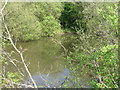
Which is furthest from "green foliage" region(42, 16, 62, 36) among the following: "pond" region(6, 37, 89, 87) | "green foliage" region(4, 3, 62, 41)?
"pond" region(6, 37, 89, 87)

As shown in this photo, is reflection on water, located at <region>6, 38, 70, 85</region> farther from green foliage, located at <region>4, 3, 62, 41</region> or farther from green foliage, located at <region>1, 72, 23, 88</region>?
green foliage, located at <region>1, 72, 23, 88</region>

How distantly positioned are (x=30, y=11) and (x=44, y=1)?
2.55 metres

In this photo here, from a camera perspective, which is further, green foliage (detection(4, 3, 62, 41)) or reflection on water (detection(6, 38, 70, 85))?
green foliage (detection(4, 3, 62, 41))

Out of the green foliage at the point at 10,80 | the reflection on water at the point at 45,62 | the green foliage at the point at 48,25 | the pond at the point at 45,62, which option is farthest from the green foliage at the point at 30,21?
the green foliage at the point at 10,80

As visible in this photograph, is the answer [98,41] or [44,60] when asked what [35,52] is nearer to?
[44,60]

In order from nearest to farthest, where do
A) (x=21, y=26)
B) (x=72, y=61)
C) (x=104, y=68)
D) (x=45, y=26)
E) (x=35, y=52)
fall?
1. (x=104, y=68)
2. (x=72, y=61)
3. (x=35, y=52)
4. (x=21, y=26)
5. (x=45, y=26)

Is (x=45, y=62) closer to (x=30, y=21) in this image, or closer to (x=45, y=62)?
(x=45, y=62)

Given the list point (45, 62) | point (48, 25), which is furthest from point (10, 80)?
point (48, 25)

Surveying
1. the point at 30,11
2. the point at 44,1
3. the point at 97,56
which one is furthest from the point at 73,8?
the point at 97,56

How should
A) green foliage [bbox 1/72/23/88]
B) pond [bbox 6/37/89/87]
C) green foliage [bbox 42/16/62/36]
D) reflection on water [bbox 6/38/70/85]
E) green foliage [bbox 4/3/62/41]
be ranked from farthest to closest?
green foliage [bbox 42/16/62/36] < green foliage [bbox 4/3/62/41] < reflection on water [bbox 6/38/70/85] < pond [bbox 6/37/89/87] < green foliage [bbox 1/72/23/88]

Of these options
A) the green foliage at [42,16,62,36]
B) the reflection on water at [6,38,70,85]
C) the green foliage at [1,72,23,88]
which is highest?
the green foliage at [1,72,23,88]

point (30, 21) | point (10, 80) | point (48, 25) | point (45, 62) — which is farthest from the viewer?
point (48, 25)

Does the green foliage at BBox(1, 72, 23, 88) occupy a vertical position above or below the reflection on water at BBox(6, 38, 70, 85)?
above

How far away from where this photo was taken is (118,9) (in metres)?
2.85
